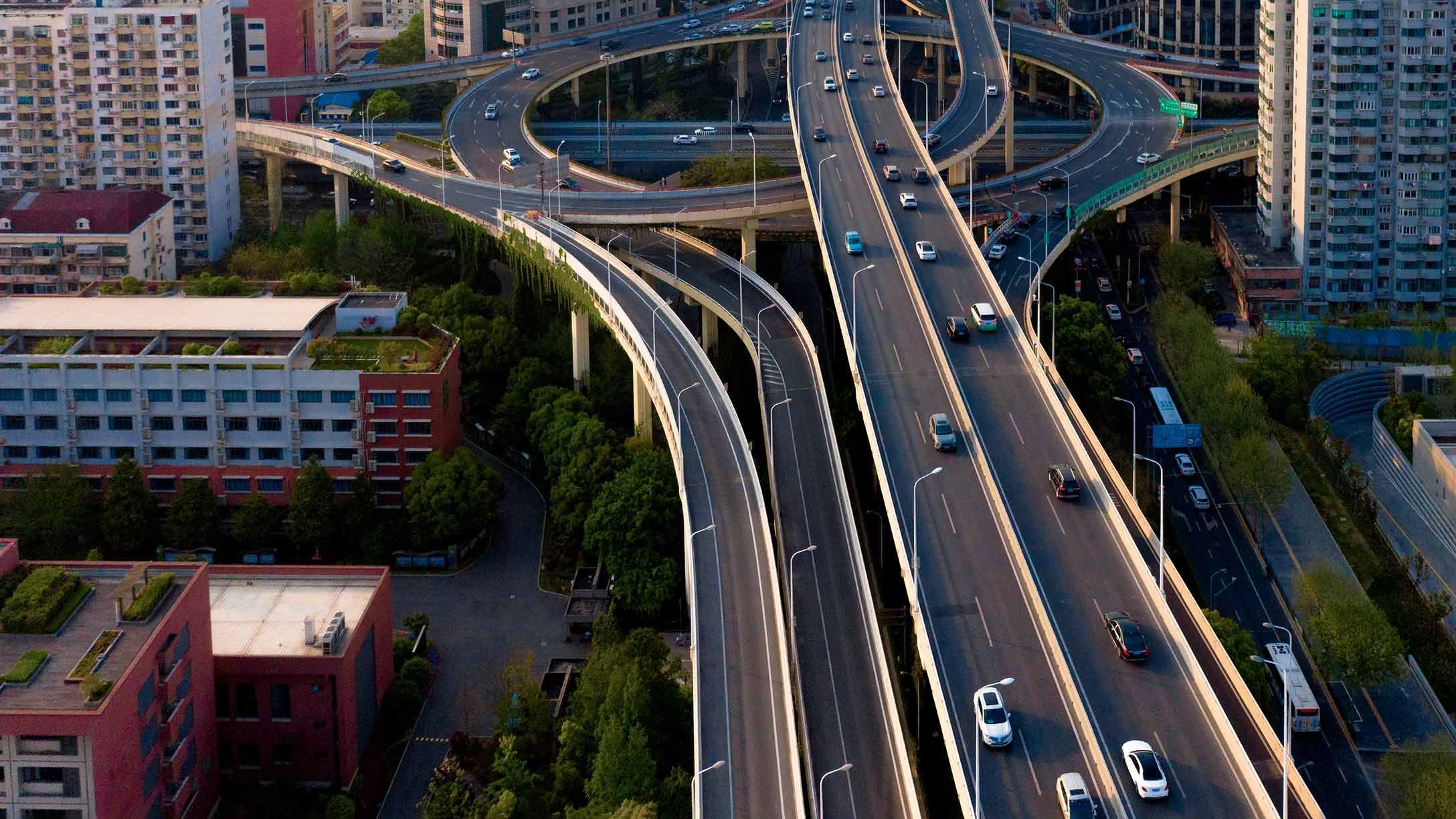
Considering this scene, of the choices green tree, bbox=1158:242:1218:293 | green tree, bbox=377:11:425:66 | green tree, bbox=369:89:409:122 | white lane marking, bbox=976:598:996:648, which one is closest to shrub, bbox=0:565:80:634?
white lane marking, bbox=976:598:996:648

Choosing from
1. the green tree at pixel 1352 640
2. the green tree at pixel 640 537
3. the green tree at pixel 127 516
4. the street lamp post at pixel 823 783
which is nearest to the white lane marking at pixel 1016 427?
the green tree at pixel 1352 640

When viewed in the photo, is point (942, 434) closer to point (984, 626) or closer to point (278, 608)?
point (984, 626)

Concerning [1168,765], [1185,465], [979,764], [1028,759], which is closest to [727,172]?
[1185,465]

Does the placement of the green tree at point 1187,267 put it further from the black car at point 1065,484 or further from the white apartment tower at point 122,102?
the white apartment tower at point 122,102

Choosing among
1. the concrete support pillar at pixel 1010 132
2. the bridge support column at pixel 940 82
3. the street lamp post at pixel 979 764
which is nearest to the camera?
the street lamp post at pixel 979 764

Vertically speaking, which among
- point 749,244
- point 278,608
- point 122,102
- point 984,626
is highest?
point 122,102

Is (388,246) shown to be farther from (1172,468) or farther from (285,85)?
(1172,468)
